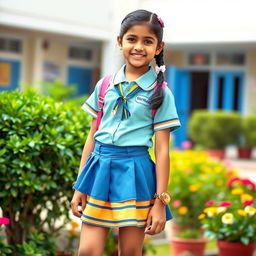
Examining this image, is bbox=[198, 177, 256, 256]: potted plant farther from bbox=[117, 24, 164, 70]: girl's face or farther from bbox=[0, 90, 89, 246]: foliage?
bbox=[117, 24, 164, 70]: girl's face

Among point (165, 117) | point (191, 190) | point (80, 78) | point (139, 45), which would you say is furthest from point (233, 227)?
point (80, 78)

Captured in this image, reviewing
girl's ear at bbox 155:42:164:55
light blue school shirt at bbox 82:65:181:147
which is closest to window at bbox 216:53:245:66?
girl's ear at bbox 155:42:164:55

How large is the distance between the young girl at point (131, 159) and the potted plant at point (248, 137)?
46.6ft

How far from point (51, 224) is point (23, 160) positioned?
0.86m

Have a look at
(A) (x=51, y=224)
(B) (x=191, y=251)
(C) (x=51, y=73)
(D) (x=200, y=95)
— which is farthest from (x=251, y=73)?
(A) (x=51, y=224)

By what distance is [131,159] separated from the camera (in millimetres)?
3496

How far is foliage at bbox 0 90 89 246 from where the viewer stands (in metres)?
4.32

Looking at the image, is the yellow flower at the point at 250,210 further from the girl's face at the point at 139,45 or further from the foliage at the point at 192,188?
the girl's face at the point at 139,45

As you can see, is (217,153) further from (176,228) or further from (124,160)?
(124,160)

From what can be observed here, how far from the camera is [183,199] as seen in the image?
738 cm

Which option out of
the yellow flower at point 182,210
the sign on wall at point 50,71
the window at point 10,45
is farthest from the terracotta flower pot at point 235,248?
the sign on wall at point 50,71

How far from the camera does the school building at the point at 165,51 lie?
1697cm

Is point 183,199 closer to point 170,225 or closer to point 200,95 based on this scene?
point 170,225

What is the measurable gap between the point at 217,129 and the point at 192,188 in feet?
35.7
